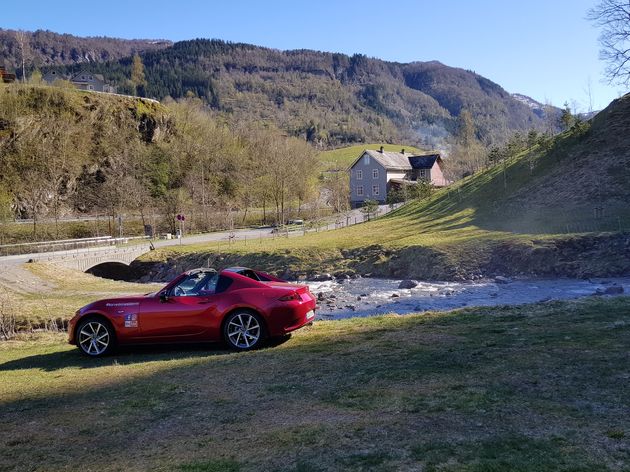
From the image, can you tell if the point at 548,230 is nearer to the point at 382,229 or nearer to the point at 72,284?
the point at 382,229

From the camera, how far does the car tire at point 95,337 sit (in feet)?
30.4

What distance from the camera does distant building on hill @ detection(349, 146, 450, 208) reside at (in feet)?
285

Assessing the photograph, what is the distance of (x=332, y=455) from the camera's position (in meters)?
4.09

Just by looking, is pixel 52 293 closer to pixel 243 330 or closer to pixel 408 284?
pixel 408 284

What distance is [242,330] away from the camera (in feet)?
29.3

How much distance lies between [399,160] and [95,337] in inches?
3401

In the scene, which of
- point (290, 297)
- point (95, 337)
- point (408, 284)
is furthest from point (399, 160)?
point (95, 337)

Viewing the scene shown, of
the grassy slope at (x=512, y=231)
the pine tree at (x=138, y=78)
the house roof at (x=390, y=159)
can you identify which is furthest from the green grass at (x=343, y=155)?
the grassy slope at (x=512, y=231)

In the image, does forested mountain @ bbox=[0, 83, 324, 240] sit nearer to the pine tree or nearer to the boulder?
the boulder

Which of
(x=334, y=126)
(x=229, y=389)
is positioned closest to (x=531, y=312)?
(x=229, y=389)

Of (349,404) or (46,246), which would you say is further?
(46,246)

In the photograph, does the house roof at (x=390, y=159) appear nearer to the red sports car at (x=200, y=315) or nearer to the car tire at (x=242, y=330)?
the red sports car at (x=200, y=315)

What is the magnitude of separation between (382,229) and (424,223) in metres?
3.58

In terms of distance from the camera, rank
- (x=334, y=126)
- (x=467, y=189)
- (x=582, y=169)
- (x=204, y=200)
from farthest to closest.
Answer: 1. (x=334, y=126)
2. (x=204, y=200)
3. (x=467, y=189)
4. (x=582, y=169)
